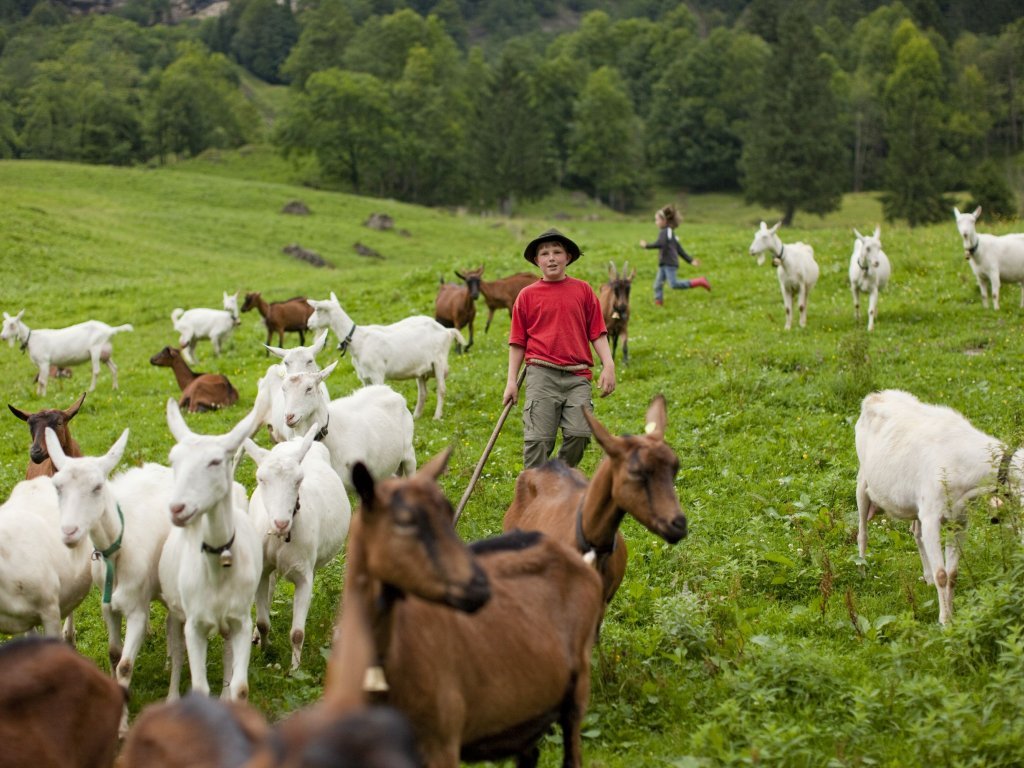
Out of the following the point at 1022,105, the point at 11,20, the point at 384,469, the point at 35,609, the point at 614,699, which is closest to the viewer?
the point at 614,699

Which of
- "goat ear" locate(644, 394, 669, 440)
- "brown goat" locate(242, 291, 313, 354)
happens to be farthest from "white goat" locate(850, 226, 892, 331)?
"goat ear" locate(644, 394, 669, 440)

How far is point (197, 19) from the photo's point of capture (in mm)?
164625

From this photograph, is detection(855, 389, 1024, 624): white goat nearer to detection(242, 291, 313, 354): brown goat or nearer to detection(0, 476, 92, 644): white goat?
detection(0, 476, 92, 644): white goat

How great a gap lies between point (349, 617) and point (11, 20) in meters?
170

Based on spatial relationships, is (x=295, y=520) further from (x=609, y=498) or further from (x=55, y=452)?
(x=609, y=498)

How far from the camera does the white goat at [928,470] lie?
→ 296 inches

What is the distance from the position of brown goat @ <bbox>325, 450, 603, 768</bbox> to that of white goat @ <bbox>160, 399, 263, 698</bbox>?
1.90 meters

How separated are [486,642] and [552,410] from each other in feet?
13.7

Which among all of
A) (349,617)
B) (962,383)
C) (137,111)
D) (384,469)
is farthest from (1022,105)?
(349,617)

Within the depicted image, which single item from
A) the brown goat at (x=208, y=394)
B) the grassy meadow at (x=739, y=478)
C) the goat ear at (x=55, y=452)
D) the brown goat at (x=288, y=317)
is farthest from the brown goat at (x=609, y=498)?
the brown goat at (x=288, y=317)

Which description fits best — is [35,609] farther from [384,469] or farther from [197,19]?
[197,19]

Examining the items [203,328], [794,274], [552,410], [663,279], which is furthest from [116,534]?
[663,279]

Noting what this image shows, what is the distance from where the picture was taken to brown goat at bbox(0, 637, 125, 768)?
4.41 metres

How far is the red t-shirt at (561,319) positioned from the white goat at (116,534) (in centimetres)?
329
